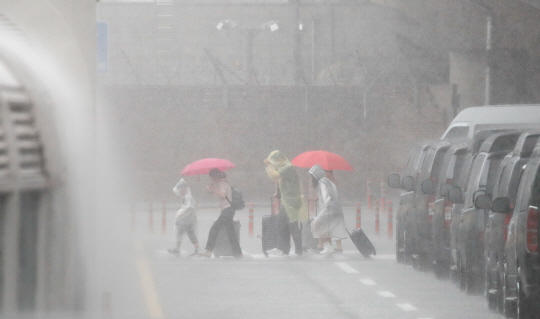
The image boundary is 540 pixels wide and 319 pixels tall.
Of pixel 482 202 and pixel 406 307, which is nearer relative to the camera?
pixel 482 202

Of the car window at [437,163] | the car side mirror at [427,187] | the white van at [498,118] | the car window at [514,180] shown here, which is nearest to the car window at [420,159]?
the white van at [498,118]

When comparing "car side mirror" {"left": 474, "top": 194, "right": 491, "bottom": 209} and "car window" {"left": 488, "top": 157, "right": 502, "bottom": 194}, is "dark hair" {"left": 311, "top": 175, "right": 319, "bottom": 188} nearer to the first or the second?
"car window" {"left": 488, "top": 157, "right": 502, "bottom": 194}

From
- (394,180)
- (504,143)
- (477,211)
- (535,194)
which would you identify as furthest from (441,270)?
(535,194)

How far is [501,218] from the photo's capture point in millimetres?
12664


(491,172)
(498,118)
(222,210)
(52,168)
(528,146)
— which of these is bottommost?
(222,210)

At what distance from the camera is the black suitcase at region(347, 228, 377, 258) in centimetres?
1994

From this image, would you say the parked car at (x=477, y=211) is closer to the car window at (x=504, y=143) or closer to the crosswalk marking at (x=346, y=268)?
the car window at (x=504, y=143)

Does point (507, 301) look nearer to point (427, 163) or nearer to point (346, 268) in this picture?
point (427, 163)

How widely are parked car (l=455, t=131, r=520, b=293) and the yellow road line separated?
325 centimetres

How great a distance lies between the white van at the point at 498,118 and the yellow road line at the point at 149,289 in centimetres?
437

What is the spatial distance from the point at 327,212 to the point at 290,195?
0.60 m

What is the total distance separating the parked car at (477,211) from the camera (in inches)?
540

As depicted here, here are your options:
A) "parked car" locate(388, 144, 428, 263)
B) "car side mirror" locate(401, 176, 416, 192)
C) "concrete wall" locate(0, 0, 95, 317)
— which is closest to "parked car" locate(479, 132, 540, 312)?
"car side mirror" locate(401, 176, 416, 192)

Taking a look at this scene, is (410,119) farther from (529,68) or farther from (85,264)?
(85,264)
